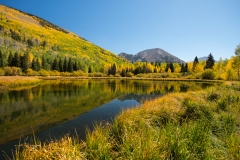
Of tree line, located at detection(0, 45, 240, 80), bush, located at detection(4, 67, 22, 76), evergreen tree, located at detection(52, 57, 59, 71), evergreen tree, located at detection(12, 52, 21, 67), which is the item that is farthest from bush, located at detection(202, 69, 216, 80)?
evergreen tree, located at detection(12, 52, 21, 67)

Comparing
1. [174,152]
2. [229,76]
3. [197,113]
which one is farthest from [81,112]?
[229,76]

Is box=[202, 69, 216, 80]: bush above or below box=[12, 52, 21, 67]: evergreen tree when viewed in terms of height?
below

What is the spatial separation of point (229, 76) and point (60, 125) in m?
65.1

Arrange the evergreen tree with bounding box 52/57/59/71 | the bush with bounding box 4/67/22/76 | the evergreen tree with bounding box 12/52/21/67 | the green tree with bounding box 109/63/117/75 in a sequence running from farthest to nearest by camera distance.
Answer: the green tree with bounding box 109/63/117/75, the evergreen tree with bounding box 52/57/59/71, the evergreen tree with bounding box 12/52/21/67, the bush with bounding box 4/67/22/76

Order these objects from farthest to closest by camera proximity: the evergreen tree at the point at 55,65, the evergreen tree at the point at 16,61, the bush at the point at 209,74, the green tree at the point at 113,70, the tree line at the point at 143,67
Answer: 1. the green tree at the point at 113,70
2. the evergreen tree at the point at 55,65
3. the evergreen tree at the point at 16,61
4. the bush at the point at 209,74
5. the tree line at the point at 143,67

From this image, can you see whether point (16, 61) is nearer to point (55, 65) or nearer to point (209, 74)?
point (55, 65)

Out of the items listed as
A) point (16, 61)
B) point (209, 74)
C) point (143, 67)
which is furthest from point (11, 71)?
point (209, 74)

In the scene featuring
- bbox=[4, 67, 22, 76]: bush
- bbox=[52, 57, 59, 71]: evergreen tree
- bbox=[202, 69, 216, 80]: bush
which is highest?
bbox=[52, 57, 59, 71]: evergreen tree

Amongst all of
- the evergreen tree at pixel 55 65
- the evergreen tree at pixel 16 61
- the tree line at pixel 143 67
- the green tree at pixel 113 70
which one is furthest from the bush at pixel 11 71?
the green tree at pixel 113 70

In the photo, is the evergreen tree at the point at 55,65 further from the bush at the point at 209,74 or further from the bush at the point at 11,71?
the bush at the point at 209,74

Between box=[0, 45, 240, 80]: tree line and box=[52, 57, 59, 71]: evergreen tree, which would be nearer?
box=[0, 45, 240, 80]: tree line

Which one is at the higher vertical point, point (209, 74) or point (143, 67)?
point (143, 67)

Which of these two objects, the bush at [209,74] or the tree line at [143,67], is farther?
the bush at [209,74]

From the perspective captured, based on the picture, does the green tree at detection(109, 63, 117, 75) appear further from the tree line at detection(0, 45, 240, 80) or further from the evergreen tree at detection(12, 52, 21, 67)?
the evergreen tree at detection(12, 52, 21, 67)
